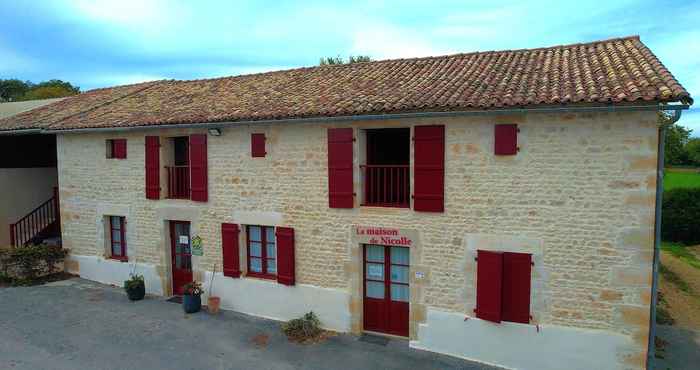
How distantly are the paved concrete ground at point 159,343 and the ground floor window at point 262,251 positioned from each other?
107 cm

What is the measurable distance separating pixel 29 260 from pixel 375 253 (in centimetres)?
1023

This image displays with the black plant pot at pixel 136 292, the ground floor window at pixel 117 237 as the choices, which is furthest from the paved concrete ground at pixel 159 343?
the ground floor window at pixel 117 237

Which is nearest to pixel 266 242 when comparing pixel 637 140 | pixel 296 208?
pixel 296 208

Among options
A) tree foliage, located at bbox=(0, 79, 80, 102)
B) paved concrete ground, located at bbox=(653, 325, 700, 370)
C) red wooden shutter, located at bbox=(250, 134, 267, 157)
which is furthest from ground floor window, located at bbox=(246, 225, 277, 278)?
tree foliage, located at bbox=(0, 79, 80, 102)

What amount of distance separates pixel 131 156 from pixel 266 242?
444 centimetres

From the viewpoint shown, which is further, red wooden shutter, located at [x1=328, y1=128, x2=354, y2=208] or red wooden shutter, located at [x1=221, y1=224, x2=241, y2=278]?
red wooden shutter, located at [x1=221, y1=224, x2=241, y2=278]

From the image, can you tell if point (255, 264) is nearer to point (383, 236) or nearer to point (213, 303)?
point (213, 303)

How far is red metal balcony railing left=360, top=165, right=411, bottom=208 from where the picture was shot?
30.0 ft

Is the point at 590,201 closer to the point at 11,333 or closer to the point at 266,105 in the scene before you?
the point at 266,105

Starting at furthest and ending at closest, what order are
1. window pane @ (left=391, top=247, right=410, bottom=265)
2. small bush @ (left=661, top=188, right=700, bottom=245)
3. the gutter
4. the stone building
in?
small bush @ (left=661, top=188, right=700, bottom=245) → window pane @ (left=391, top=247, right=410, bottom=265) → the stone building → the gutter

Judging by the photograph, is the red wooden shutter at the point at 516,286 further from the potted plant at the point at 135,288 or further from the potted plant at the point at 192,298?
the potted plant at the point at 135,288

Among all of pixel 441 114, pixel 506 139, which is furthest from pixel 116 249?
pixel 506 139

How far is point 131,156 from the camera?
37.4 feet

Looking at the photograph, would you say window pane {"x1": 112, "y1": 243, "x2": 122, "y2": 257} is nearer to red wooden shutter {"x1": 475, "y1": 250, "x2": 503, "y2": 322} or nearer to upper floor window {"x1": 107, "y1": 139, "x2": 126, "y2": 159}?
upper floor window {"x1": 107, "y1": 139, "x2": 126, "y2": 159}
